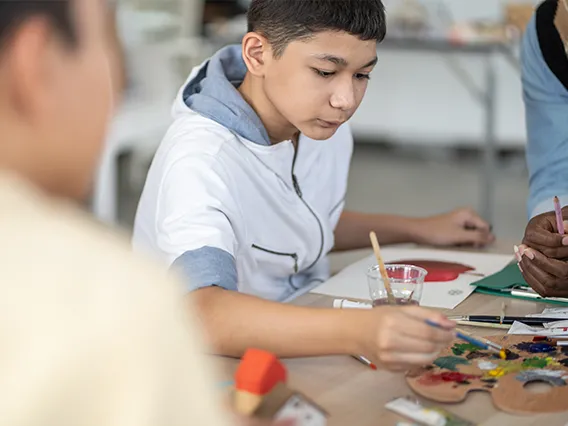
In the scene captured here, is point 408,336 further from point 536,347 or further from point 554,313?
point 554,313

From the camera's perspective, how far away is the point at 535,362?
1.23 metres

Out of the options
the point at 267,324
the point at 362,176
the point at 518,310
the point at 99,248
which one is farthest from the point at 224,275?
the point at 362,176

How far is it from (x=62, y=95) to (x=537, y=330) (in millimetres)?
931

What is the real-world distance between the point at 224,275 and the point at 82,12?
748mm

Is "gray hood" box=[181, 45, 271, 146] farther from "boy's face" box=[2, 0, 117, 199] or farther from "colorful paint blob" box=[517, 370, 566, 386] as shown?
"boy's face" box=[2, 0, 117, 199]

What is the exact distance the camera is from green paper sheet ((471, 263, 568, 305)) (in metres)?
1.55

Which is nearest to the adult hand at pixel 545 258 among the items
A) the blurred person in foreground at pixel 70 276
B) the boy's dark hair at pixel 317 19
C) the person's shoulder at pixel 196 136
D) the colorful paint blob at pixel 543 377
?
Answer: the colorful paint blob at pixel 543 377

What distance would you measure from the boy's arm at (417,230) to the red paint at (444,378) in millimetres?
731

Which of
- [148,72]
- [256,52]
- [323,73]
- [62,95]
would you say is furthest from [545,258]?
[148,72]

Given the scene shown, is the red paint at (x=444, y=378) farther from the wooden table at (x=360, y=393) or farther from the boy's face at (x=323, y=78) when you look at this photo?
the boy's face at (x=323, y=78)

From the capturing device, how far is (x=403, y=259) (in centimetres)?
176

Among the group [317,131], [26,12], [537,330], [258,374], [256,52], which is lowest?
[537,330]

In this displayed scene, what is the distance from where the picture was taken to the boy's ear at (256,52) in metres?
1.56

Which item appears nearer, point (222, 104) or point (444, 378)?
point (444, 378)
